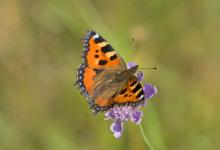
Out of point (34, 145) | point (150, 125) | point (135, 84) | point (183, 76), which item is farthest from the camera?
point (183, 76)

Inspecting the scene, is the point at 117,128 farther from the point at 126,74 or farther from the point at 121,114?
the point at 126,74

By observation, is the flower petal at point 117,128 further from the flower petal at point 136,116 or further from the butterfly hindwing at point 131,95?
the butterfly hindwing at point 131,95

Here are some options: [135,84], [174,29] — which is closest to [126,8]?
[174,29]

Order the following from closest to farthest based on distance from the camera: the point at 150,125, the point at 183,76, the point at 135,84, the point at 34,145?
the point at 135,84 → the point at 150,125 → the point at 34,145 → the point at 183,76

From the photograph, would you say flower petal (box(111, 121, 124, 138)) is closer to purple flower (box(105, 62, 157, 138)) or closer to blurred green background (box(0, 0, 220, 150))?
purple flower (box(105, 62, 157, 138))

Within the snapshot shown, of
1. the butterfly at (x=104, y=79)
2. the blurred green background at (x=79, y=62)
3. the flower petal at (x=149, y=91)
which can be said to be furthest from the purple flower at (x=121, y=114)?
the blurred green background at (x=79, y=62)

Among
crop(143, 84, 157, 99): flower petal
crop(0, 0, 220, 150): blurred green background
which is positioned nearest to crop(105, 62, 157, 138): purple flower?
crop(143, 84, 157, 99): flower petal

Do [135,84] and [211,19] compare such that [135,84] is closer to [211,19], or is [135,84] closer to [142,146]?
[142,146]
